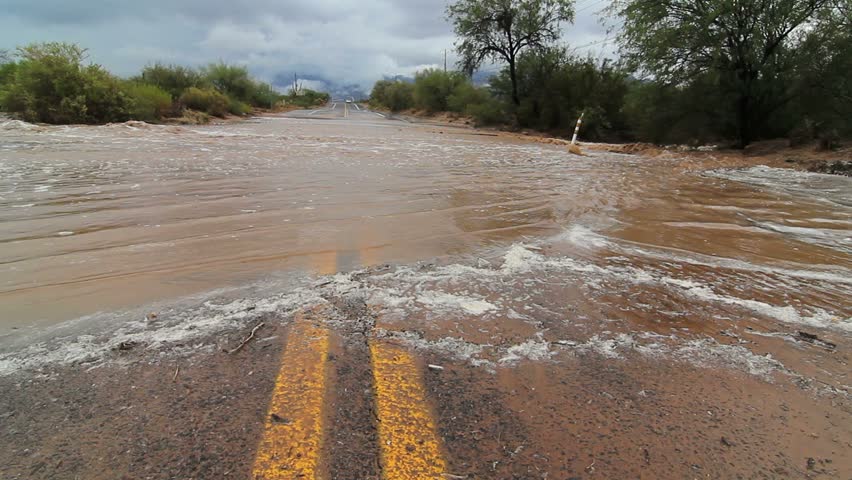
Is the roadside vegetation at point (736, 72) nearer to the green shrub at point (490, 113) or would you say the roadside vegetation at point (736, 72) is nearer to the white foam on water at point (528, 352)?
the green shrub at point (490, 113)

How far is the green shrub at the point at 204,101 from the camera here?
28594 mm

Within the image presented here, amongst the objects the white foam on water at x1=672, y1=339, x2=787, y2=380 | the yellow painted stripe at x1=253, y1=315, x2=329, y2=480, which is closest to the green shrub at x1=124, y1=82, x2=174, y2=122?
the yellow painted stripe at x1=253, y1=315, x2=329, y2=480

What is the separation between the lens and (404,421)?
179 cm

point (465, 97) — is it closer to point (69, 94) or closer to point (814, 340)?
point (69, 94)

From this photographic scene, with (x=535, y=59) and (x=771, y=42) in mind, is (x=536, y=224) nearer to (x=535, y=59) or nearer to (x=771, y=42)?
(x=771, y=42)

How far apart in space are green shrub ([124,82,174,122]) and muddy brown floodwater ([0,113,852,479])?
16.5 metres

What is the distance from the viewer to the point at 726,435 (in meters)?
1.77

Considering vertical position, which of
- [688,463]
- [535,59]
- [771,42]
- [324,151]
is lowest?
[688,463]

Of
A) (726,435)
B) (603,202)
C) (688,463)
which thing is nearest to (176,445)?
(688,463)

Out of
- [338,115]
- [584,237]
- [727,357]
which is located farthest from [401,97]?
[727,357]

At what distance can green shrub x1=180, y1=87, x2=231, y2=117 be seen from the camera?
28.6 metres

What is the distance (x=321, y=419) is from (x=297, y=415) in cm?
11

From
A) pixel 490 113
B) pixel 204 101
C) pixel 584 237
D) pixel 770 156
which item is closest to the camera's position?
pixel 584 237

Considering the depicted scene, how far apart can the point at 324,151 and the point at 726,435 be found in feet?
38.1
